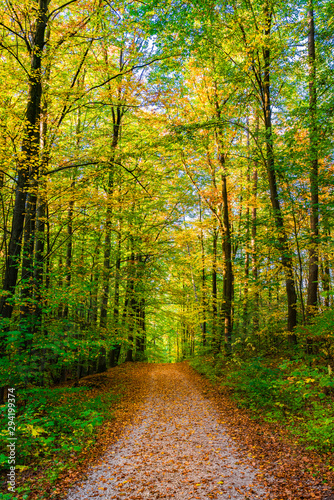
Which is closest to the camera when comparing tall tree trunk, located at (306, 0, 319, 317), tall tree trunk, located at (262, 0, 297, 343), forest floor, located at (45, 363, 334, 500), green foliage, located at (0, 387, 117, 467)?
forest floor, located at (45, 363, 334, 500)

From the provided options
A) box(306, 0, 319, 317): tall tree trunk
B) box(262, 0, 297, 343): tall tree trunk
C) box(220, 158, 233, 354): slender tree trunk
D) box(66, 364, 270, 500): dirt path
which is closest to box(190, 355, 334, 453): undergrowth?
box(66, 364, 270, 500): dirt path

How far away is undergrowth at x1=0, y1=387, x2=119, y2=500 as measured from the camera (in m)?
3.94

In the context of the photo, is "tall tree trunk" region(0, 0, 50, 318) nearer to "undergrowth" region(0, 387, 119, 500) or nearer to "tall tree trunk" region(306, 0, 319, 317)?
"undergrowth" region(0, 387, 119, 500)

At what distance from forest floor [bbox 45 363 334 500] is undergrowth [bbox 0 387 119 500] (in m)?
0.32

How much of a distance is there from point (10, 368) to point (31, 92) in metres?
6.21

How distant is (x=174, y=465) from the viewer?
4.32 m

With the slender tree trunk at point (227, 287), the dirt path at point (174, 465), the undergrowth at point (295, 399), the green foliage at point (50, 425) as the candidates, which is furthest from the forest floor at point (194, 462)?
the slender tree trunk at point (227, 287)

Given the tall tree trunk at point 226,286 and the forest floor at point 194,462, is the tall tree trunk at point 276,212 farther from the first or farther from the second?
the forest floor at point 194,462

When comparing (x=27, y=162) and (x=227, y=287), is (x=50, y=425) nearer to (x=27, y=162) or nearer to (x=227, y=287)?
(x=27, y=162)

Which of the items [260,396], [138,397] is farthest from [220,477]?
A: [138,397]

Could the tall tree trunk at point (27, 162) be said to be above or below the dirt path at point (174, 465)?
above

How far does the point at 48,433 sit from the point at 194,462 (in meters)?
2.58

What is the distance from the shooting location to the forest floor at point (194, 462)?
3.54 m

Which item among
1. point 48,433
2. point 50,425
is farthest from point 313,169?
point 48,433
